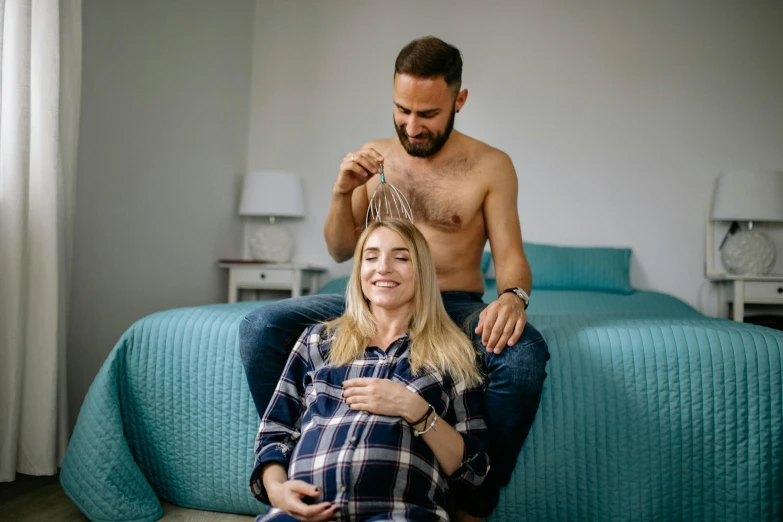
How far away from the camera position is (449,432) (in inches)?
46.1

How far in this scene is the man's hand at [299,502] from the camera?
3.51 ft

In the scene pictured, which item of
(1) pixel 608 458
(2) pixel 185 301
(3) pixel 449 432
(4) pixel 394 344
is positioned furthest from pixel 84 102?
(1) pixel 608 458

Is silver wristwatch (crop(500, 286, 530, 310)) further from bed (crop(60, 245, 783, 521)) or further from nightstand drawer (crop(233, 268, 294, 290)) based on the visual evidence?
nightstand drawer (crop(233, 268, 294, 290))

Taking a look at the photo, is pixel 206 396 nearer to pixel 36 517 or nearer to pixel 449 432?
pixel 36 517

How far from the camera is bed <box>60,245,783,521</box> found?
1.35 m

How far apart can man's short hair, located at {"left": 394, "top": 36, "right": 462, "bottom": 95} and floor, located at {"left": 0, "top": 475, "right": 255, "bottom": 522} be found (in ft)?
4.07

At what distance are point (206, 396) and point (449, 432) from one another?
71 cm

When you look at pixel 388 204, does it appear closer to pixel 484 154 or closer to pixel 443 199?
pixel 443 199

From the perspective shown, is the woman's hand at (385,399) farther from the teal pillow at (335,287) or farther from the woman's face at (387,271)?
the teal pillow at (335,287)

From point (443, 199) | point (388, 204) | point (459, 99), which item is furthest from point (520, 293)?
point (459, 99)

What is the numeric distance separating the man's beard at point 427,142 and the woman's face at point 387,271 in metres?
0.49

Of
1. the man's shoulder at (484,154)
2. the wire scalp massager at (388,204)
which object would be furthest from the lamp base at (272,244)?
the man's shoulder at (484,154)

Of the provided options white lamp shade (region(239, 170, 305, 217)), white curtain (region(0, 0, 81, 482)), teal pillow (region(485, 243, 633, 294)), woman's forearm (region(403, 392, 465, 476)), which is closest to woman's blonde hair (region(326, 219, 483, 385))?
woman's forearm (region(403, 392, 465, 476))

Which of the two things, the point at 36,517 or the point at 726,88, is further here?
the point at 726,88
